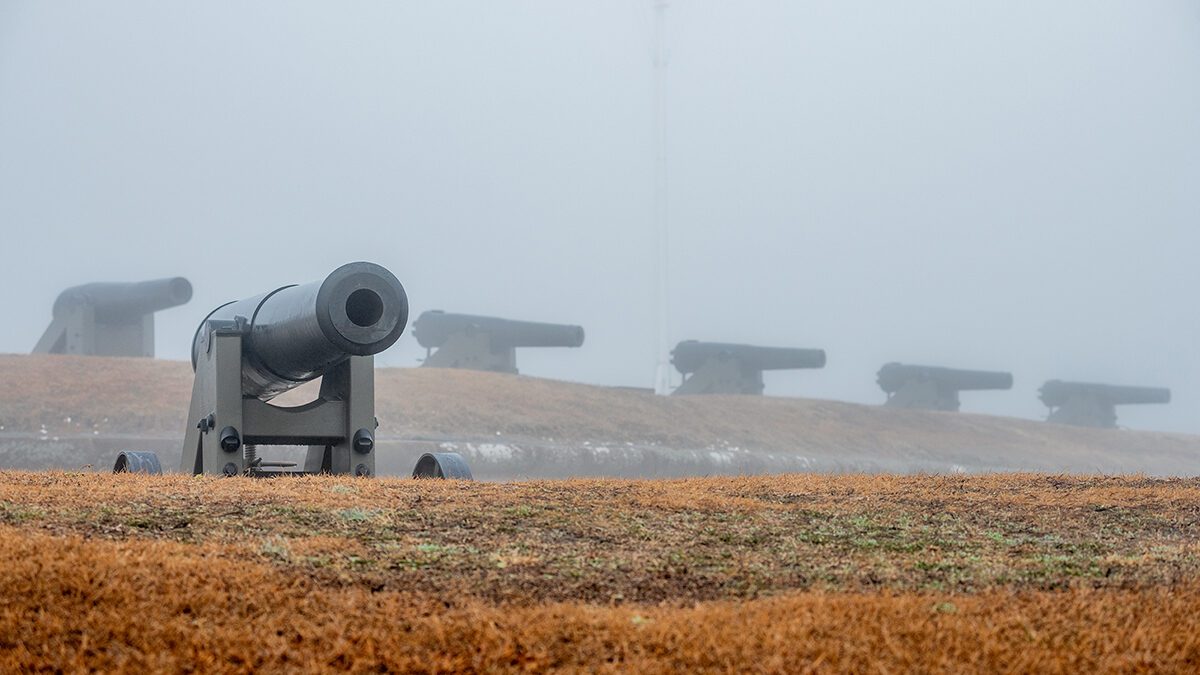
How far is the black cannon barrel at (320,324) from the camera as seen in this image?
13117mm

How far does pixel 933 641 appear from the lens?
5098mm

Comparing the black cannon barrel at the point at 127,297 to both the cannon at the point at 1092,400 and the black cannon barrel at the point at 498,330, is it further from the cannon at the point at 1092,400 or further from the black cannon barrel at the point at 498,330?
the cannon at the point at 1092,400

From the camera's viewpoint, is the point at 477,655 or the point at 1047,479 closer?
the point at 477,655

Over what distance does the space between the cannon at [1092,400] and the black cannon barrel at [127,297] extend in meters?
43.8

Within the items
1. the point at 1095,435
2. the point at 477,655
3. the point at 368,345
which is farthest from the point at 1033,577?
the point at 1095,435

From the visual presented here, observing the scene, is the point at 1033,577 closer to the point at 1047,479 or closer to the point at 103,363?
the point at 1047,479

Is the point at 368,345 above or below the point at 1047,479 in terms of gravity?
above

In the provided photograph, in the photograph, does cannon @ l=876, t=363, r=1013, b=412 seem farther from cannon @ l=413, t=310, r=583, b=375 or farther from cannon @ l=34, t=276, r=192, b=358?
cannon @ l=34, t=276, r=192, b=358

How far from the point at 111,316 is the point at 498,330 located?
14945mm

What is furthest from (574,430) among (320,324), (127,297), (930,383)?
(320,324)

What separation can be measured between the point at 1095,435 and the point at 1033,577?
57.3m

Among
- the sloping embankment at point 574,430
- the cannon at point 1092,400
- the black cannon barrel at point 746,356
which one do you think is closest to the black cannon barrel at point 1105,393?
the cannon at point 1092,400

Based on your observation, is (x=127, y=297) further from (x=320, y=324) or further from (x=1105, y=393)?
(x=1105, y=393)

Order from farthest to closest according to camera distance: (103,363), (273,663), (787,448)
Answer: (787,448), (103,363), (273,663)
